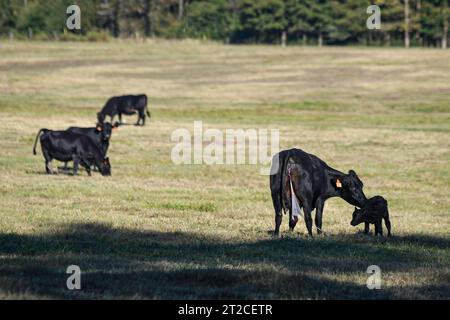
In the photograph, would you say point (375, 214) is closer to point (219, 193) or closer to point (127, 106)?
point (219, 193)

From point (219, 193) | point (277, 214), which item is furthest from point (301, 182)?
point (219, 193)

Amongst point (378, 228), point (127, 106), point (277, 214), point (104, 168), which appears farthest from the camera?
point (127, 106)

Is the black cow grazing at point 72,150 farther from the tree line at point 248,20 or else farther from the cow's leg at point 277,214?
the tree line at point 248,20

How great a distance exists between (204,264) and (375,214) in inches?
183

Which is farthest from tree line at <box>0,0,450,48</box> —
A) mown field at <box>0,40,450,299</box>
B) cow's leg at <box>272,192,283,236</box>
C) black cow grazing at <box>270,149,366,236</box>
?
cow's leg at <box>272,192,283,236</box>

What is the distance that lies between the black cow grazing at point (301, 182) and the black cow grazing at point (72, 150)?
36.3 feet

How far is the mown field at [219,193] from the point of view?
10141 millimetres

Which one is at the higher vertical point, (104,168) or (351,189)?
(351,189)

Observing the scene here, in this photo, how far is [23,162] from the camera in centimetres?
2770

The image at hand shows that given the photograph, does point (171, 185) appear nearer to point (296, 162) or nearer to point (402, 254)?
point (296, 162)

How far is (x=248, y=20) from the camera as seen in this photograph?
105 m

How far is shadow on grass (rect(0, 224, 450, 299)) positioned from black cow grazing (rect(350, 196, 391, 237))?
518mm

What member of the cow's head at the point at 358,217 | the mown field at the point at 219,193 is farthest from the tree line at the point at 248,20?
the cow's head at the point at 358,217
